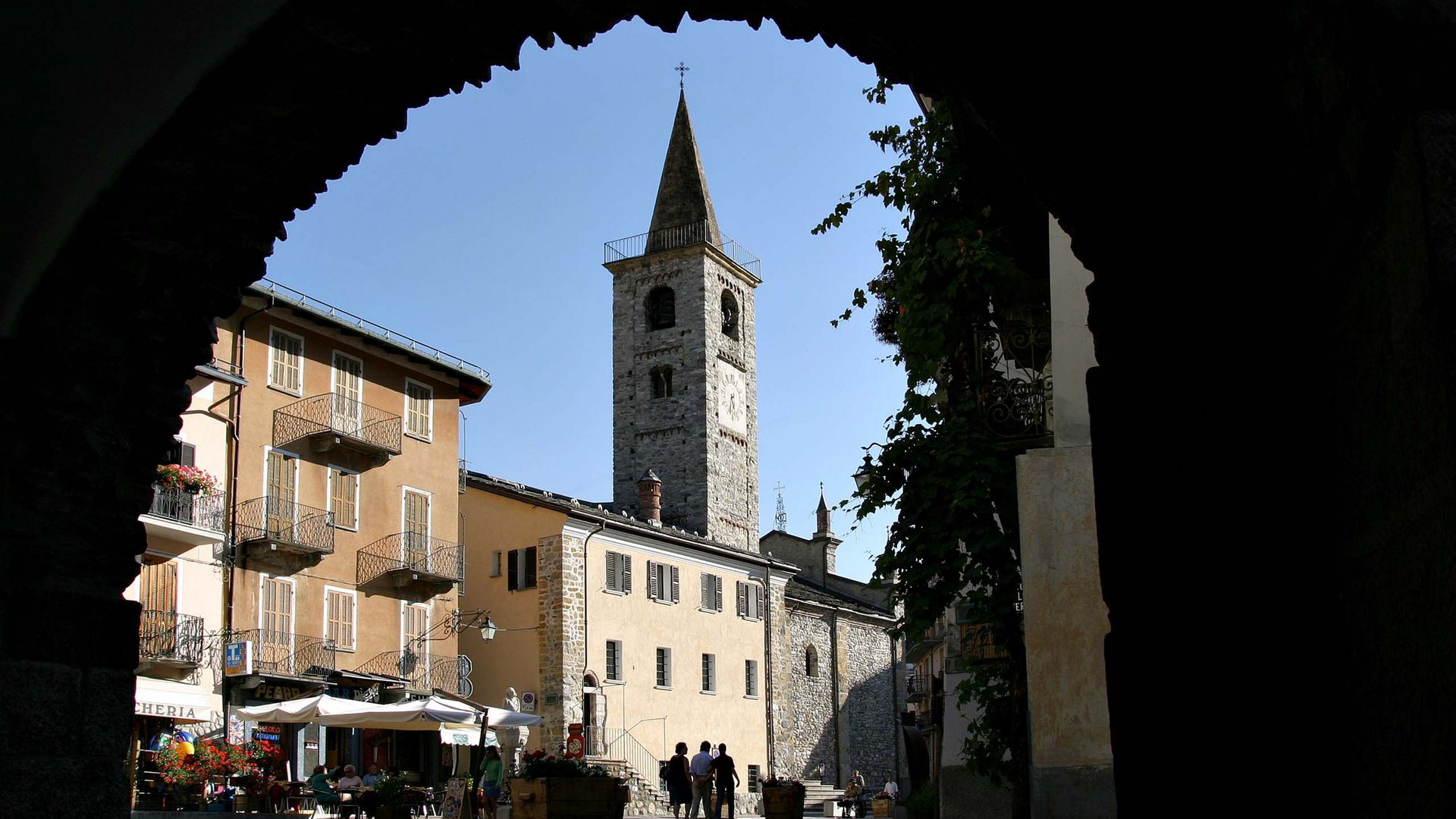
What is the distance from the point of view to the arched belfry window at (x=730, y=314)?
204ft

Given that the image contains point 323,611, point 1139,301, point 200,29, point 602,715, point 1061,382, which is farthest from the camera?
point 602,715

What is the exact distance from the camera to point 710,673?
4169cm

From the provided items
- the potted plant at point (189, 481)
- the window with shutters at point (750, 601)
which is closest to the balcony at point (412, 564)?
the potted plant at point (189, 481)

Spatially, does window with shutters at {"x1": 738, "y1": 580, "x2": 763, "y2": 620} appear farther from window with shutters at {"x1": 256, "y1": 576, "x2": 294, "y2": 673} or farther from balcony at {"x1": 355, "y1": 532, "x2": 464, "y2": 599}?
window with shutters at {"x1": 256, "y1": 576, "x2": 294, "y2": 673}

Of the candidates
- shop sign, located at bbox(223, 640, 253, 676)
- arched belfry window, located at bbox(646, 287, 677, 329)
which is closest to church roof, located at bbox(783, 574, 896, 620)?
arched belfry window, located at bbox(646, 287, 677, 329)

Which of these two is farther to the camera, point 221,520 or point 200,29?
point 221,520

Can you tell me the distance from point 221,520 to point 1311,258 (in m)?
26.2

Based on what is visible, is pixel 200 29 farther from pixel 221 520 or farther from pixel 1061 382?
pixel 221 520

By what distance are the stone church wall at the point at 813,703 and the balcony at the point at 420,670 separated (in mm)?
17121

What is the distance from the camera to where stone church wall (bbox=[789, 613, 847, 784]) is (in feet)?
156

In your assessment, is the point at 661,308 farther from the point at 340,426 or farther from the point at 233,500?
the point at 233,500

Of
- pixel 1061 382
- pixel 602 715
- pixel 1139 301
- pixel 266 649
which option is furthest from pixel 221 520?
pixel 1139 301

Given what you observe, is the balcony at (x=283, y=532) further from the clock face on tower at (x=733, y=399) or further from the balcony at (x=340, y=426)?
the clock face on tower at (x=733, y=399)

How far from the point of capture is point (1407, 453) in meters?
1.59
